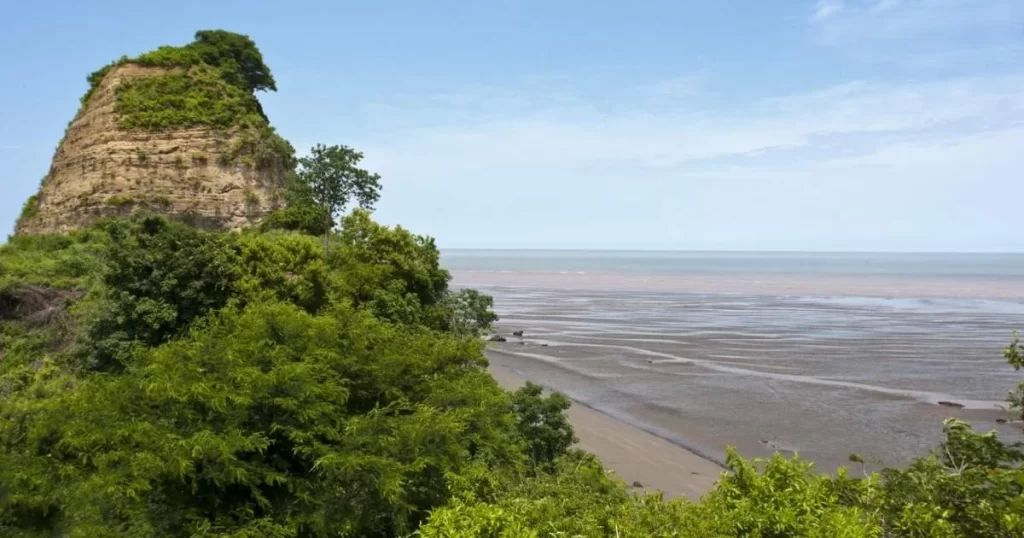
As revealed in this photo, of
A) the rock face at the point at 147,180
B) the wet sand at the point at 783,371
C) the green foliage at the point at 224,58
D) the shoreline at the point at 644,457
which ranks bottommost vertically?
the shoreline at the point at 644,457

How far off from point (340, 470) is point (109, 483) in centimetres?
312

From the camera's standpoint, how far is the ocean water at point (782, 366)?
25.2m

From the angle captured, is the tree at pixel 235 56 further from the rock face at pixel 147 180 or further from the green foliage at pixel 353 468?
the green foliage at pixel 353 468

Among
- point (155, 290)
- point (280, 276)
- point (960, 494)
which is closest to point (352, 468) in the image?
point (960, 494)

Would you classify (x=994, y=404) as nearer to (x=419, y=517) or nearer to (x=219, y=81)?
(x=419, y=517)

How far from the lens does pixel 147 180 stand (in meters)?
39.2

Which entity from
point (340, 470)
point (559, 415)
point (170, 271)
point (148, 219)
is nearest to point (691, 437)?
point (559, 415)

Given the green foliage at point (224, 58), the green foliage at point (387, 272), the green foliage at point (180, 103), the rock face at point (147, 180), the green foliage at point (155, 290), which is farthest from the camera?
the green foliage at point (224, 58)

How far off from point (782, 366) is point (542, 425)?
2209cm

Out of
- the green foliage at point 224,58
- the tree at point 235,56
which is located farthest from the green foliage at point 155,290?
the tree at point 235,56

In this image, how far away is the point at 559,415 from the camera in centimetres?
1967

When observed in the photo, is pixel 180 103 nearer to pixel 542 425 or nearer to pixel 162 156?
pixel 162 156

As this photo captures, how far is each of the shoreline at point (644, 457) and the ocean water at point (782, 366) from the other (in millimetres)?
1135

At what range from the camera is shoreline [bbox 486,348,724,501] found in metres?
20.2
